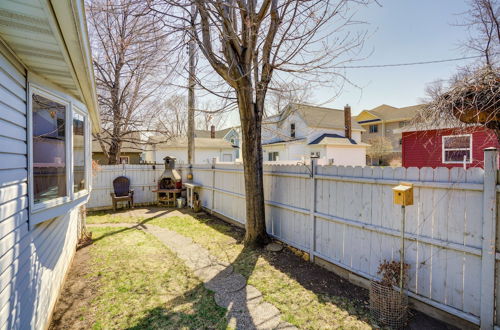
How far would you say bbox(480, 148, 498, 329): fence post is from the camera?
2.48 meters

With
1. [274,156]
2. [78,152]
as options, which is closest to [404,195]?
[78,152]

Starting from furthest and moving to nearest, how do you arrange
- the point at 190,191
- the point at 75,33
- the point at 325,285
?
the point at 190,191 → the point at 325,285 → the point at 75,33

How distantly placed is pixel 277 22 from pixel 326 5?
101 centimetres

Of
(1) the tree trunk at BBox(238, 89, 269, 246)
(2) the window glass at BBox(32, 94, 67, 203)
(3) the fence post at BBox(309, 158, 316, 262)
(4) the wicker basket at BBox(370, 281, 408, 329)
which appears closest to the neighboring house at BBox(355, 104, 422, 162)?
(1) the tree trunk at BBox(238, 89, 269, 246)

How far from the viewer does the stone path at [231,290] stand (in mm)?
3002

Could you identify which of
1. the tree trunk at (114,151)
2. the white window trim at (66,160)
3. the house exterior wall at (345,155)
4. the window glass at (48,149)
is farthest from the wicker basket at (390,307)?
the house exterior wall at (345,155)

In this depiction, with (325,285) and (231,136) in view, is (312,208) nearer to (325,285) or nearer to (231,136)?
(325,285)

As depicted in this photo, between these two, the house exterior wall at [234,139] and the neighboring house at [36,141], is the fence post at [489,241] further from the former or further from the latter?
the house exterior wall at [234,139]

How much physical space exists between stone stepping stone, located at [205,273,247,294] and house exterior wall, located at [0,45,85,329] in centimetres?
203

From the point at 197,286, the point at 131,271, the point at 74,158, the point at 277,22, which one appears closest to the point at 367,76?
the point at 277,22

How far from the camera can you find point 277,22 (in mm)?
4938

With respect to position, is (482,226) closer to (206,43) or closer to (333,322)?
(333,322)

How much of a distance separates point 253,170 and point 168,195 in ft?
20.2

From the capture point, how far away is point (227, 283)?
3.93 metres
